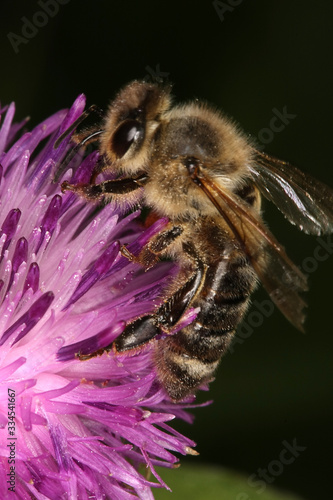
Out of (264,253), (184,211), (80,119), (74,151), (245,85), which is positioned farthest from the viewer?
(245,85)

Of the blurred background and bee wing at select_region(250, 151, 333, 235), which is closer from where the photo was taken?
bee wing at select_region(250, 151, 333, 235)

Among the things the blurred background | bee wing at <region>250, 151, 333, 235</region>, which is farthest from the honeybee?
the blurred background

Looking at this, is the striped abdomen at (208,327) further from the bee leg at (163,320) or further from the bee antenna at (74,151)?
the bee antenna at (74,151)

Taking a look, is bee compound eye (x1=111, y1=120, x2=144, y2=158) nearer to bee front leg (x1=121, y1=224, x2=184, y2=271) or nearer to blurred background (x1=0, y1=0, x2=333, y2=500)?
bee front leg (x1=121, y1=224, x2=184, y2=271)

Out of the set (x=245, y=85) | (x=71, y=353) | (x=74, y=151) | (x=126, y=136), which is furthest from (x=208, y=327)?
(x=245, y=85)

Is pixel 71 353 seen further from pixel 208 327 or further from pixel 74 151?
pixel 74 151

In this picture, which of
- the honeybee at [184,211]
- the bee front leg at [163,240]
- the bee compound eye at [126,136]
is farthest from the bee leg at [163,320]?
the bee compound eye at [126,136]
